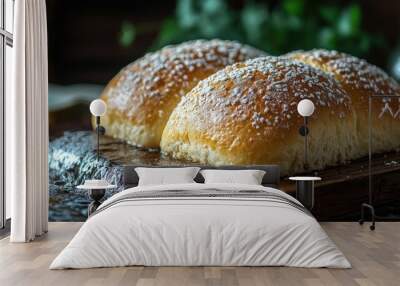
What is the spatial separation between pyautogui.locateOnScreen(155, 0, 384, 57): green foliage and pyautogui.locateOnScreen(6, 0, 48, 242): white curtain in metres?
1.64

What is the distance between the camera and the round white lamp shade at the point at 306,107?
5281 millimetres

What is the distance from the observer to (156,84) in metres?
5.71

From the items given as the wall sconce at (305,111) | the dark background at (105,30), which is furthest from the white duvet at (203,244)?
the dark background at (105,30)

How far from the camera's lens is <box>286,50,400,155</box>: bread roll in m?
5.66

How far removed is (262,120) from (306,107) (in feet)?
1.41

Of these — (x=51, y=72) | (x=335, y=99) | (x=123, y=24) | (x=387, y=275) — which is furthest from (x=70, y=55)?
(x=387, y=275)

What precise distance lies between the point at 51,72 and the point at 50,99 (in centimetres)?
30

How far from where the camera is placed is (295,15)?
6141mm

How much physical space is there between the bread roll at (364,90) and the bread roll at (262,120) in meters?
0.14

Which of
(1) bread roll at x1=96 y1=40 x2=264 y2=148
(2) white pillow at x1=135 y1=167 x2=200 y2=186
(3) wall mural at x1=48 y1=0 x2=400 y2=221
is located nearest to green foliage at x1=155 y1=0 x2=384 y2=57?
(3) wall mural at x1=48 y1=0 x2=400 y2=221

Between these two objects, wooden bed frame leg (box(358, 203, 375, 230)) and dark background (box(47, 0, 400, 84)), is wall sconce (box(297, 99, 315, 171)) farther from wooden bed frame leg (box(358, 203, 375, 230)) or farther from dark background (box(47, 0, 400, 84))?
dark background (box(47, 0, 400, 84))

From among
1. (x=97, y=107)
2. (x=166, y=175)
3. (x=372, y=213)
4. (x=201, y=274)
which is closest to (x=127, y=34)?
(x=97, y=107)

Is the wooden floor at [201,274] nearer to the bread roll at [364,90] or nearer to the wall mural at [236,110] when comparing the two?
the wall mural at [236,110]

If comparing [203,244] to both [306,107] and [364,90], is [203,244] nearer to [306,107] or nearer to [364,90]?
[306,107]
